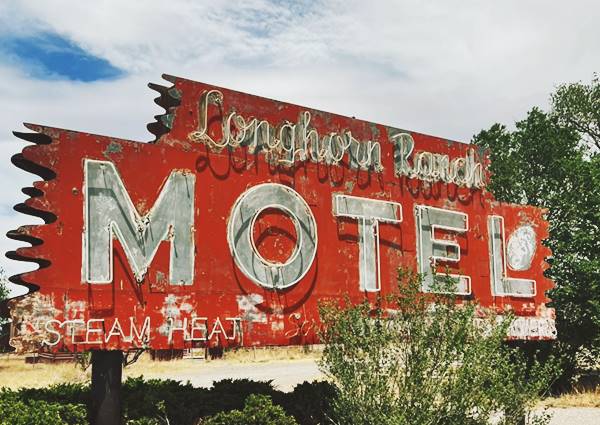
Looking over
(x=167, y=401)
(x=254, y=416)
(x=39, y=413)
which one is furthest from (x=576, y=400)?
(x=39, y=413)

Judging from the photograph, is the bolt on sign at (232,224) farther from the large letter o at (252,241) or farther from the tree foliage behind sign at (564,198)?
the tree foliage behind sign at (564,198)

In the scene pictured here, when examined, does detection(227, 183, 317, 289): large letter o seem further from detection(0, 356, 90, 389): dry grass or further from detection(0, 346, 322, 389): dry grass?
detection(0, 356, 90, 389): dry grass

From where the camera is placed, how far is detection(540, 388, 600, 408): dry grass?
65.7 ft

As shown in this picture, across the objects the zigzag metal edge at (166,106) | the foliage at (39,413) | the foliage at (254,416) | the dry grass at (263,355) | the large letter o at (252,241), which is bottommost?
the dry grass at (263,355)

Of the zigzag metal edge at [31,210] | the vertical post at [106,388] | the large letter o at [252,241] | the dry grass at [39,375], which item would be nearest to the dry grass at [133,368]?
the dry grass at [39,375]

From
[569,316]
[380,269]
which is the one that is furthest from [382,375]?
[569,316]

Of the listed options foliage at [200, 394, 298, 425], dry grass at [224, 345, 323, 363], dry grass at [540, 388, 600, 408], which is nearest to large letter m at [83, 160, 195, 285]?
foliage at [200, 394, 298, 425]

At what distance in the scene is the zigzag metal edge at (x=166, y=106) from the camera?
1091 centimetres

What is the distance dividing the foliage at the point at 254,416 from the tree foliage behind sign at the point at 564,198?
980 cm

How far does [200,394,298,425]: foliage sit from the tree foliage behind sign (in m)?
9.80

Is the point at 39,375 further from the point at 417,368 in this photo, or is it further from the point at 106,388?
the point at 417,368

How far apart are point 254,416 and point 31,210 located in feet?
15.2

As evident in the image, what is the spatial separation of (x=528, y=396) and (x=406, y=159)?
210 inches

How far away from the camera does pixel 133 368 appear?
3850cm
